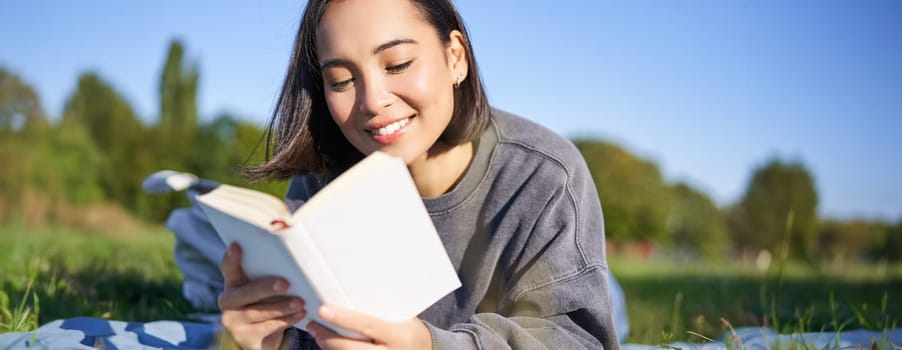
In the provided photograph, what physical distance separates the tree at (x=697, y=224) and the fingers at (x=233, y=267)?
112ft

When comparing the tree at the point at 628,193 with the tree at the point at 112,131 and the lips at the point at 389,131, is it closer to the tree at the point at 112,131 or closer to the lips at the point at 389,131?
the tree at the point at 112,131

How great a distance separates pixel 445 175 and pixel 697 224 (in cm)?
3690

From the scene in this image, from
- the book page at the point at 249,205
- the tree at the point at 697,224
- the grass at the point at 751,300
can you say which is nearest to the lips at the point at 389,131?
the book page at the point at 249,205

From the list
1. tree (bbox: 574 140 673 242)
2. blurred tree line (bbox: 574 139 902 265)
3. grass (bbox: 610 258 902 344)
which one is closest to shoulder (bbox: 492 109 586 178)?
grass (bbox: 610 258 902 344)

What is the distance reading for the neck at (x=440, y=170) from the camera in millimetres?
2543

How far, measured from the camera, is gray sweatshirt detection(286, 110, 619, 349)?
206 centimetres

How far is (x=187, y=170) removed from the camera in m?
20.8

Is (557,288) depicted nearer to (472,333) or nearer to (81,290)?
(472,333)

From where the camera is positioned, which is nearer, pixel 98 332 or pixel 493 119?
pixel 98 332

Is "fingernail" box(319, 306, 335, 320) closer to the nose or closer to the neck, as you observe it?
the nose

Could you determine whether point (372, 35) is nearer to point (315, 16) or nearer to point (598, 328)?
point (315, 16)

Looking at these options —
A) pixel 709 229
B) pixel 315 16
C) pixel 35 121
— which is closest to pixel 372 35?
pixel 315 16

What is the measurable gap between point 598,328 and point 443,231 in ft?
2.09

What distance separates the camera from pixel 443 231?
2.53 metres
